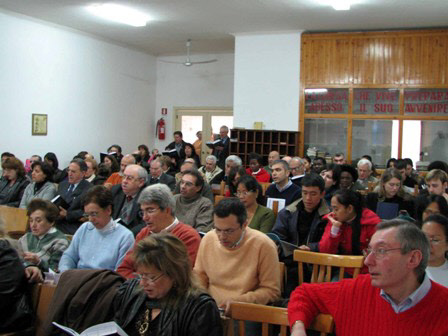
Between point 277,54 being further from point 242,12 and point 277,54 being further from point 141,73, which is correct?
point 141,73

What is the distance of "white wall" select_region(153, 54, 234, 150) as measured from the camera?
1305cm

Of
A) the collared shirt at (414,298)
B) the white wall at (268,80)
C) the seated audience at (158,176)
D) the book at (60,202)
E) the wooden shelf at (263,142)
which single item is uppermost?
the white wall at (268,80)

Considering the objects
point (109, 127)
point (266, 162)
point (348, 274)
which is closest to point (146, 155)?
point (109, 127)

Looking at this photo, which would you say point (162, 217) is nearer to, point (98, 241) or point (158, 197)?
point (158, 197)

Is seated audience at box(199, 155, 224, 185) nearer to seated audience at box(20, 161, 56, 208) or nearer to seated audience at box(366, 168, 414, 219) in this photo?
seated audience at box(20, 161, 56, 208)

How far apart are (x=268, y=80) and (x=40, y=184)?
6.29m

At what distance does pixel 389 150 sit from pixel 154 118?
6.77 meters

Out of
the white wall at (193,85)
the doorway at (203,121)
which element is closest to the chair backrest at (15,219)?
the doorway at (203,121)

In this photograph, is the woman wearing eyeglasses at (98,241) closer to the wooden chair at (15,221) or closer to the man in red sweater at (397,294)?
the wooden chair at (15,221)

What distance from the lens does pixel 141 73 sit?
13.2 metres

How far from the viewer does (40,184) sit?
5.70 m

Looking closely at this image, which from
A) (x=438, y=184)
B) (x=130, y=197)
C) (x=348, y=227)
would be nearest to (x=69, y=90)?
(x=130, y=197)

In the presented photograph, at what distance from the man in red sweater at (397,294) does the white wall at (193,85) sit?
11.2 meters

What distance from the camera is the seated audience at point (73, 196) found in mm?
4992
